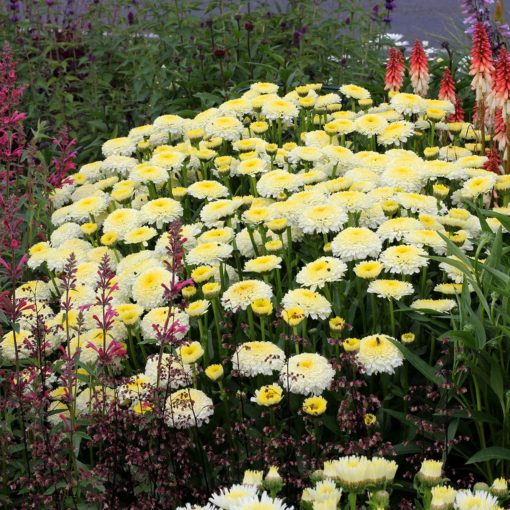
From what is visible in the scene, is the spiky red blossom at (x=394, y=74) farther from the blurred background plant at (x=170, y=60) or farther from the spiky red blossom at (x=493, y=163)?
the spiky red blossom at (x=493, y=163)

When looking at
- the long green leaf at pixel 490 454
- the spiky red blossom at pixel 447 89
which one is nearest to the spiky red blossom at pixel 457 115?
the spiky red blossom at pixel 447 89

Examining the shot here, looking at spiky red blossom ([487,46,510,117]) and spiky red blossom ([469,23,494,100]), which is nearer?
spiky red blossom ([487,46,510,117])

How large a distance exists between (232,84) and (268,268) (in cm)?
321

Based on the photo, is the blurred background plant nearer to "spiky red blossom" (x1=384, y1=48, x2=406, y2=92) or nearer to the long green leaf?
"spiky red blossom" (x1=384, y1=48, x2=406, y2=92)

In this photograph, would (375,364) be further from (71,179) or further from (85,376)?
(71,179)

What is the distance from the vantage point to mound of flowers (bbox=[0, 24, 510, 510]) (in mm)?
2645

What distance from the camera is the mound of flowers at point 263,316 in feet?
8.68

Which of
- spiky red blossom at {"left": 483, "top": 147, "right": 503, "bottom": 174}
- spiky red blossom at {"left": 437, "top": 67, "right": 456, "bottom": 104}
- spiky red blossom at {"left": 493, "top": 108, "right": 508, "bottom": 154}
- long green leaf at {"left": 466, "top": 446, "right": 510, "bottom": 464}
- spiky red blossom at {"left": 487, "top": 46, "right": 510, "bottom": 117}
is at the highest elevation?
spiky red blossom at {"left": 487, "top": 46, "right": 510, "bottom": 117}

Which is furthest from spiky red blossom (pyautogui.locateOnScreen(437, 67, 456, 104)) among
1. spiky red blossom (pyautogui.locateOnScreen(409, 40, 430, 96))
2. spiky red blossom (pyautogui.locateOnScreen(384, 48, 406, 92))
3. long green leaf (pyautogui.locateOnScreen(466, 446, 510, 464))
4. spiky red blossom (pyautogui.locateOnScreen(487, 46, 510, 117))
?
long green leaf (pyautogui.locateOnScreen(466, 446, 510, 464))

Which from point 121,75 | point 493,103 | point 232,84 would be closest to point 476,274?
point 493,103

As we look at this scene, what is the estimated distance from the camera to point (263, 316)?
10.2 feet

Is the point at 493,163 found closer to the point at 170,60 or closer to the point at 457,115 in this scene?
the point at 457,115

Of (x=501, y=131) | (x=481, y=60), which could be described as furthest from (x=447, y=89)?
(x=501, y=131)

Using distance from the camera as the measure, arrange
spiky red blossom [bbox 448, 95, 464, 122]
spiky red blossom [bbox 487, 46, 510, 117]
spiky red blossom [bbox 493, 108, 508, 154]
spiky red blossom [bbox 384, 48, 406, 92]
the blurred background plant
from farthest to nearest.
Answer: the blurred background plant → spiky red blossom [bbox 384, 48, 406, 92] → spiky red blossom [bbox 448, 95, 464, 122] → spiky red blossom [bbox 493, 108, 508, 154] → spiky red blossom [bbox 487, 46, 510, 117]
